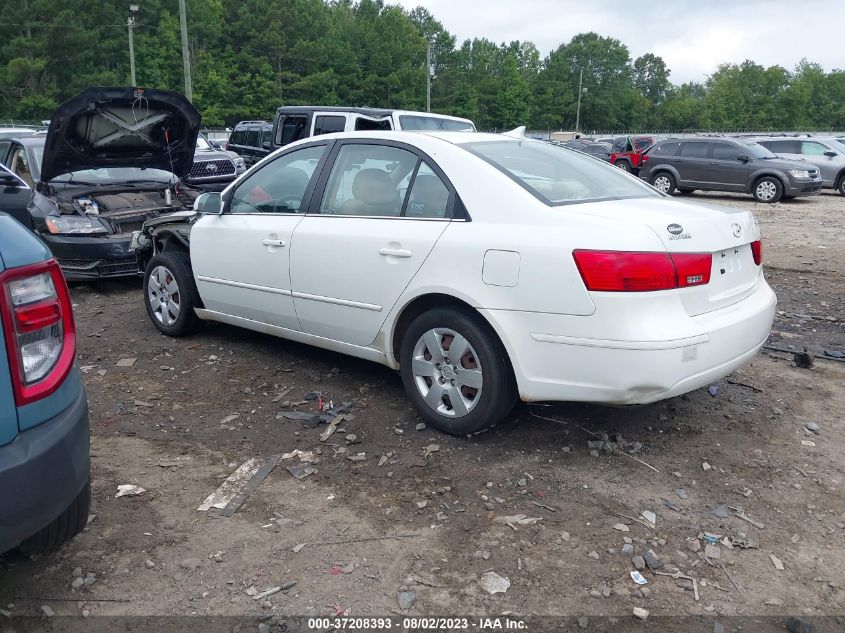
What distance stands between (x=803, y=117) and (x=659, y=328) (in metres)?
120

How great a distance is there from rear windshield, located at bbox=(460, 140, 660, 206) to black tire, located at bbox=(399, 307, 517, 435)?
78cm

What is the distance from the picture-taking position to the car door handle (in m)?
4.04

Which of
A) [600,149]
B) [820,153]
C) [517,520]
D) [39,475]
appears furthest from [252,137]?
[39,475]

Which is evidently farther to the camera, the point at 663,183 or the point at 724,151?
the point at 663,183

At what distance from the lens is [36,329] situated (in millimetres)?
2355

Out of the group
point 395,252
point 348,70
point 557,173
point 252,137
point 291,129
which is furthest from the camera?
point 348,70

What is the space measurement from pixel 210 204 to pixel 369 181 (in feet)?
4.94

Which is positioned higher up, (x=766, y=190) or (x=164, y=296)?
(x=766, y=190)

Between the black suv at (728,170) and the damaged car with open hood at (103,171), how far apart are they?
13355 mm

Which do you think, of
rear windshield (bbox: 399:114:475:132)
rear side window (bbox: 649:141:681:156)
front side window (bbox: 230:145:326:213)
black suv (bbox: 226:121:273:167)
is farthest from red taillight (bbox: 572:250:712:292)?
rear side window (bbox: 649:141:681:156)

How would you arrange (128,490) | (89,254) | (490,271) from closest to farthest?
(128,490), (490,271), (89,254)

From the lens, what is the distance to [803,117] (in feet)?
346

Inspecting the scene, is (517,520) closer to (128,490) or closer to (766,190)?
(128,490)

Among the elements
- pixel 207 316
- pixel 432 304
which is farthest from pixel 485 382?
pixel 207 316
